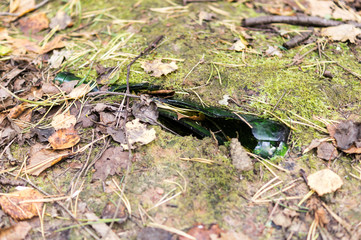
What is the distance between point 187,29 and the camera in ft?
10.7

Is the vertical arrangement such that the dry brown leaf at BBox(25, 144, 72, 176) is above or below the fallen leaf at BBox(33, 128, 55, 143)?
below

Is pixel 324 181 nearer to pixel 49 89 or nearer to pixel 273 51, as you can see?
pixel 273 51

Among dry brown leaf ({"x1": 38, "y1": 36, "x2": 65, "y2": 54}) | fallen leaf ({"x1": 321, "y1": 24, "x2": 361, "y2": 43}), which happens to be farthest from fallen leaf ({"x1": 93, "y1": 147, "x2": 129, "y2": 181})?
fallen leaf ({"x1": 321, "y1": 24, "x2": 361, "y2": 43})

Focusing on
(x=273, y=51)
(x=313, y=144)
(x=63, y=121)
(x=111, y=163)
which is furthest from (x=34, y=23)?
(x=313, y=144)

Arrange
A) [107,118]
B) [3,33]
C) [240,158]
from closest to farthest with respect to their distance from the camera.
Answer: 1. [240,158]
2. [107,118]
3. [3,33]

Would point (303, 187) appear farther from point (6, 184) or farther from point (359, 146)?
point (6, 184)

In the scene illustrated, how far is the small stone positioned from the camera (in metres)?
2.06

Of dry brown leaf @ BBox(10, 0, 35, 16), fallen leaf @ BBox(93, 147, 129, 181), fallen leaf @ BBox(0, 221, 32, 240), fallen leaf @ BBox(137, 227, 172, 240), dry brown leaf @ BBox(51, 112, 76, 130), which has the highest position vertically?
dry brown leaf @ BBox(10, 0, 35, 16)

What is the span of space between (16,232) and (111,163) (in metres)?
0.74

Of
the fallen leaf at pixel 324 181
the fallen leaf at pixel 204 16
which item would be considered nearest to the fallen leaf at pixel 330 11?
the fallen leaf at pixel 204 16

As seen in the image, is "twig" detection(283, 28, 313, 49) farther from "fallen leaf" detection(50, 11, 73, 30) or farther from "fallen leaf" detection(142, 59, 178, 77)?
"fallen leaf" detection(50, 11, 73, 30)

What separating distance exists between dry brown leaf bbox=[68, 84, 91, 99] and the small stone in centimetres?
143

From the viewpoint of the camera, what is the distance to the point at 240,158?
2090 mm

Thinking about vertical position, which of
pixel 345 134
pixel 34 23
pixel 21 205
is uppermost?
pixel 34 23
